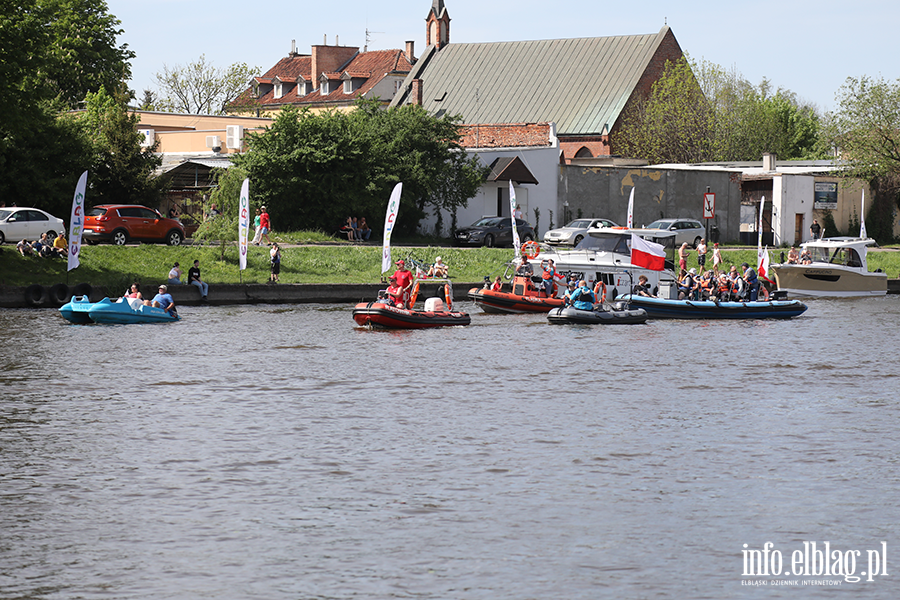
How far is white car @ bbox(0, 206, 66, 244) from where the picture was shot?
3938 cm

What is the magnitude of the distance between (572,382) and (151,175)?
112 feet

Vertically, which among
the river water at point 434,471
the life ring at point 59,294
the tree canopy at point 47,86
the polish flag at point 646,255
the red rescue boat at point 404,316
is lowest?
the river water at point 434,471

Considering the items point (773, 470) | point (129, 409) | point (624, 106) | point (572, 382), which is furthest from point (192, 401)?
point (624, 106)

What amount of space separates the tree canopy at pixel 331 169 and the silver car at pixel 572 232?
Result: 21.6 ft

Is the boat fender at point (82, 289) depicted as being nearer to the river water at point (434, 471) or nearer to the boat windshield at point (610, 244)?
the river water at point (434, 471)

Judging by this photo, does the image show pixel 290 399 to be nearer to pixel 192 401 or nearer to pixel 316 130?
pixel 192 401

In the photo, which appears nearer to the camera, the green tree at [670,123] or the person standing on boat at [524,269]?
the person standing on boat at [524,269]

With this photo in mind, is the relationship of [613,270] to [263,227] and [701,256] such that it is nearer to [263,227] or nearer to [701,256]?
[701,256]

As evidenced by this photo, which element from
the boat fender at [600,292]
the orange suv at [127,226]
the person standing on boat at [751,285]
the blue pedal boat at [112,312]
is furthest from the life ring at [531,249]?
the orange suv at [127,226]

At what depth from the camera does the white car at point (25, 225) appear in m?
39.4

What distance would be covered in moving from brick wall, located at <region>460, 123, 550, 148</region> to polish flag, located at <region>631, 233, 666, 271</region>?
929 inches

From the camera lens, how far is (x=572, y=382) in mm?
22656

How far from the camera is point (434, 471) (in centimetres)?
1456

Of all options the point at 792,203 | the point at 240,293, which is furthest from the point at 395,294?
the point at 792,203
